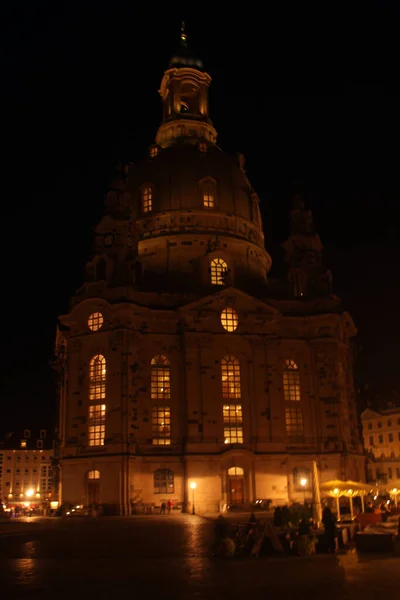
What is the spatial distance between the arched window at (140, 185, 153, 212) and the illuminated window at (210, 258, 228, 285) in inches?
367

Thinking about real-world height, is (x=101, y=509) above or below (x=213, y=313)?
below

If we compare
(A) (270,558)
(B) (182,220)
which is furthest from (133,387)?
(A) (270,558)

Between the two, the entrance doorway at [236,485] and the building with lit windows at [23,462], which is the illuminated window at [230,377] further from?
the building with lit windows at [23,462]

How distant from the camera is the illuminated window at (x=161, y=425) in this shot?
197 ft

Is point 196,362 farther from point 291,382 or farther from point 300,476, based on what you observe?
point 300,476

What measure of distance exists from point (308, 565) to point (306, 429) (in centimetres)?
4307

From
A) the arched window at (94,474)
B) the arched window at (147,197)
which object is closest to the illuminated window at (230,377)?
the arched window at (94,474)

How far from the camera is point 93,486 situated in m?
58.8

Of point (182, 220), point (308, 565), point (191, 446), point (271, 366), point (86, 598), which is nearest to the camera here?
point (86, 598)

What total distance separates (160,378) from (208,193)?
66.9 ft

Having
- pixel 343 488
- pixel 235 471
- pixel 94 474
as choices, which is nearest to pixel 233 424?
pixel 235 471

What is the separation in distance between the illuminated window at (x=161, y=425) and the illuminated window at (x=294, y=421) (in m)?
10.7

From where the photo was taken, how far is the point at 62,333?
64.1 m

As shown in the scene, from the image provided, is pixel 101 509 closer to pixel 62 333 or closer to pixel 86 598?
pixel 62 333
